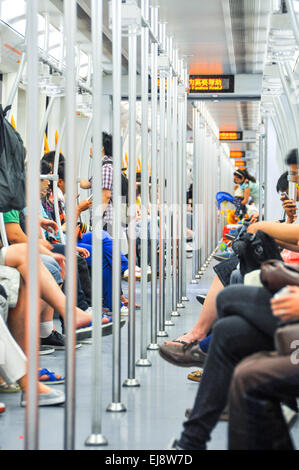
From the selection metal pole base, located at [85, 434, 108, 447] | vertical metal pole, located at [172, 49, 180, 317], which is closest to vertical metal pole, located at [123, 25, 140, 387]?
metal pole base, located at [85, 434, 108, 447]

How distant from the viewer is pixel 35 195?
214 cm

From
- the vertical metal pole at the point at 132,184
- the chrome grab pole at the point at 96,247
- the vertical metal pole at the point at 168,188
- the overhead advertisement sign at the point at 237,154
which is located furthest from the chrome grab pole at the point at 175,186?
the overhead advertisement sign at the point at 237,154

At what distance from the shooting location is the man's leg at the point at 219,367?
230 cm

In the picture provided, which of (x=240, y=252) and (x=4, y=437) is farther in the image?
(x=240, y=252)

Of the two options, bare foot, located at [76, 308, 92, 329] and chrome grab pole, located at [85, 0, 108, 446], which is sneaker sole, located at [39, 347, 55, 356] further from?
chrome grab pole, located at [85, 0, 108, 446]

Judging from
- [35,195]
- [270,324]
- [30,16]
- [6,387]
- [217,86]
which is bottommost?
[6,387]

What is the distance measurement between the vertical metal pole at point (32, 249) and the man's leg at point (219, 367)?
0.52 meters

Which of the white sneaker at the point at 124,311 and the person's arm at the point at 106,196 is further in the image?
the person's arm at the point at 106,196

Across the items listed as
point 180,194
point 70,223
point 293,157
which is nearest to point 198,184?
point 180,194

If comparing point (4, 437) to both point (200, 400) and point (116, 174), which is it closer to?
point (200, 400)

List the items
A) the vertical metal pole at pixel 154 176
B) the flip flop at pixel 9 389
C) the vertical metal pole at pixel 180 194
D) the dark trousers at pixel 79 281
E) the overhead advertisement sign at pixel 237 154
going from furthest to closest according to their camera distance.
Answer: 1. the overhead advertisement sign at pixel 237 154
2. the vertical metal pole at pixel 180 194
3. the dark trousers at pixel 79 281
4. the vertical metal pole at pixel 154 176
5. the flip flop at pixel 9 389

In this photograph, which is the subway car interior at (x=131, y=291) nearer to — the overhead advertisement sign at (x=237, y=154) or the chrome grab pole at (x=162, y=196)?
→ the chrome grab pole at (x=162, y=196)
